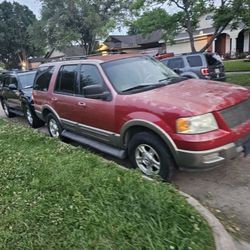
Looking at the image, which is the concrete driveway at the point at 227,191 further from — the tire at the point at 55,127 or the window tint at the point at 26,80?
the window tint at the point at 26,80

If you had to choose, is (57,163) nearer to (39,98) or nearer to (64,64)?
(64,64)

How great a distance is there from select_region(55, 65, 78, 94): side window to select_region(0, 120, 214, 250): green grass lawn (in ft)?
5.87

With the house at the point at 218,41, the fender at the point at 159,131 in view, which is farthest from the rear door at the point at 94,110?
the house at the point at 218,41

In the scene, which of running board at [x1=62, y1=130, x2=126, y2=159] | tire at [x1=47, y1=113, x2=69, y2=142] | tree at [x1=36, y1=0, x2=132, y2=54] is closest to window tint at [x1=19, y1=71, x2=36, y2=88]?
tire at [x1=47, y1=113, x2=69, y2=142]

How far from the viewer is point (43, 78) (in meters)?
7.23

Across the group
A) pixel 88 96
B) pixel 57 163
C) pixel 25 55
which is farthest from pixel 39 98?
pixel 25 55

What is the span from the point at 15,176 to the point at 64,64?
2.79 meters

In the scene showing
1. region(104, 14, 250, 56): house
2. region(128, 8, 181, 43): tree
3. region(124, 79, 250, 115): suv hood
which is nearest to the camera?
region(124, 79, 250, 115): suv hood

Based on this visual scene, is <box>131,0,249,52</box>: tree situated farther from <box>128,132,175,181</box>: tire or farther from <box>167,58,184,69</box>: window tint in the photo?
<box>128,132,175,181</box>: tire

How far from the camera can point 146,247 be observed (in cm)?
288

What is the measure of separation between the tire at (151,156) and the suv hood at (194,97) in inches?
19.5

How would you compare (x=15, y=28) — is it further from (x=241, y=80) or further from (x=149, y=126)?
(x=149, y=126)

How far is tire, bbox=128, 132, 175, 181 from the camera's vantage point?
426cm

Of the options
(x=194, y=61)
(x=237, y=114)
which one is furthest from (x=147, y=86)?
(x=194, y=61)
